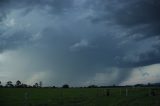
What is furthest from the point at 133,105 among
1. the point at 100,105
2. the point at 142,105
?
the point at 100,105

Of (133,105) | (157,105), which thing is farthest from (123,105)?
(157,105)

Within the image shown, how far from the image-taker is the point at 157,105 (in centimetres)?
3519

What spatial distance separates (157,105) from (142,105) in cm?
202

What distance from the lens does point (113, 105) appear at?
123 feet

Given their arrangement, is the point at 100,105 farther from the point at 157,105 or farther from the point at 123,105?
the point at 157,105

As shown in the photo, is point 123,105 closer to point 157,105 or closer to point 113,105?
point 113,105

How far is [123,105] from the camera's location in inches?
1453

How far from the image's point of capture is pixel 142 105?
3669cm

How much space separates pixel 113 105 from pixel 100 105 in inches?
59.4

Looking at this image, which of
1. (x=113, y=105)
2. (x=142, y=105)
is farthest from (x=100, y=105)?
(x=142, y=105)

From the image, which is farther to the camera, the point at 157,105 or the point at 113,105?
the point at 113,105

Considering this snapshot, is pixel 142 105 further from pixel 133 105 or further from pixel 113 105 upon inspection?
pixel 113 105

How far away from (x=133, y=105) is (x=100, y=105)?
12.3ft

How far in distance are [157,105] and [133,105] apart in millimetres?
2815
